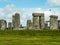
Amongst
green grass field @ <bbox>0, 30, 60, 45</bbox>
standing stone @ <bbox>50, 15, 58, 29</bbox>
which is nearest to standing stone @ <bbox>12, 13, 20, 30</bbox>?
standing stone @ <bbox>50, 15, 58, 29</bbox>

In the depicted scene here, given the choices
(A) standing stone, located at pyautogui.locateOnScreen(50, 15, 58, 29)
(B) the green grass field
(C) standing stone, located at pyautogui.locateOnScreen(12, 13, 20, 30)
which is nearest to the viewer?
(B) the green grass field

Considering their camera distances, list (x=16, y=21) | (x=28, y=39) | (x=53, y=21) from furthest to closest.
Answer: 1. (x=53, y=21)
2. (x=16, y=21)
3. (x=28, y=39)

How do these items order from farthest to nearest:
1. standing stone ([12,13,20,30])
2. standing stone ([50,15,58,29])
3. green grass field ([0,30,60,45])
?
standing stone ([50,15,58,29])
standing stone ([12,13,20,30])
green grass field ([0,30,60,45])

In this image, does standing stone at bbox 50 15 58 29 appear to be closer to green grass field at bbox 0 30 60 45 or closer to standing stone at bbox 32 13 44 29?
standing stone at bbox 32 13 44 29

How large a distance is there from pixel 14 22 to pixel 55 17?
10.5 m

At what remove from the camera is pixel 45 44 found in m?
25.4

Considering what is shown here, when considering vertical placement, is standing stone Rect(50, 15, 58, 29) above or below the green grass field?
above

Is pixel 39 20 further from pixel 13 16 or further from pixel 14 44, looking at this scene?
pixel 14 44

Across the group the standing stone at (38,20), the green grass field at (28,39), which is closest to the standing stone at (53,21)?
the standing stone at (38,20)

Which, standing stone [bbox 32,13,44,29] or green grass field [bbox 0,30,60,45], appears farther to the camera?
standing stone [bbox 32,13,44,29]

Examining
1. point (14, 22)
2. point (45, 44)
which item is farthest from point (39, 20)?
point (45, 44)

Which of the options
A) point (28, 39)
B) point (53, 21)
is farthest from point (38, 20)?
point (28, 39)

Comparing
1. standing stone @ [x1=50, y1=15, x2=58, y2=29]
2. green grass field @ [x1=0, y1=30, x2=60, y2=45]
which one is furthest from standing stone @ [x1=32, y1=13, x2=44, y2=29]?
green grass field @ [x1=0, y1=30, x2=60, y2=45]

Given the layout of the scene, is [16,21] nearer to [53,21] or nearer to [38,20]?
[38,20]
